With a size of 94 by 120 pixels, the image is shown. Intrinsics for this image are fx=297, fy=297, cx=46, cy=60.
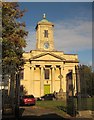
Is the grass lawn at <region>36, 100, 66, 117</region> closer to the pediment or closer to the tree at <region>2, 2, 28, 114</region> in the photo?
the tree at <region>2, 2, 28, 114</region>

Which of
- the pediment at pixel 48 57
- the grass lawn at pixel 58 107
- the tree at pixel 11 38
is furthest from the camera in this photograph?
the pediment at pixel 48 57

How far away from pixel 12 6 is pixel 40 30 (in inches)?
2010

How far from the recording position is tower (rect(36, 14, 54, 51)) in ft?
226

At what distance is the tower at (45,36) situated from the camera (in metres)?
69.0

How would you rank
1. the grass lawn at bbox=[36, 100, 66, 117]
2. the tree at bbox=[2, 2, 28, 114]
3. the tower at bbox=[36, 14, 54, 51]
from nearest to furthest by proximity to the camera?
the tree at bbox=[2, 2, 28, 114], the grass lawn at bbox=[36, 100, 66, 117], the tower at bbox=[36, 14, 54, 51]

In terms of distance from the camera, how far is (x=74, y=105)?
18.3 metres

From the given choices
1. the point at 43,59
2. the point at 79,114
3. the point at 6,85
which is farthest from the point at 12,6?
the point at 43,59

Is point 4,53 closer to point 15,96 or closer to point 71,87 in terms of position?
point 15,96

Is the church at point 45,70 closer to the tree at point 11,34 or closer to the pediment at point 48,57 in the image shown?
the pediment at point 48,57

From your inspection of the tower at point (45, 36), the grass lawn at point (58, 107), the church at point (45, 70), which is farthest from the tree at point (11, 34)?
the tower at point (45, 36)

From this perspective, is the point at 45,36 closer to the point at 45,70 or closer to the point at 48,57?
the point at 48,57

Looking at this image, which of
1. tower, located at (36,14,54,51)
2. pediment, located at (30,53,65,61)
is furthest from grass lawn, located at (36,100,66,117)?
tower, located at (36,14,54,51)

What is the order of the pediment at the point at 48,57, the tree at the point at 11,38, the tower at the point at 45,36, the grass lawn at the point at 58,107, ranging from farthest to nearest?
the tower at the point at 45,36
the pediment at the point at 48,57
the grass lawn at the point at 58,107
the tree at the point at 11,38

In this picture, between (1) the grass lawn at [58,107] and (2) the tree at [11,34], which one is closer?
(2) the tree at [11,34]
